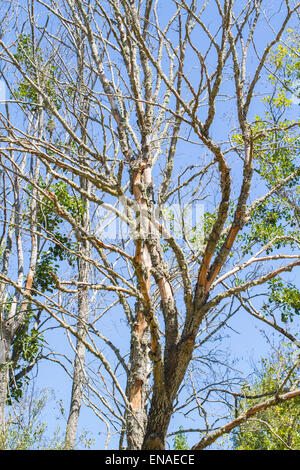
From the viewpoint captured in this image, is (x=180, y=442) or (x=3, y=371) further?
(x=180, y=442)

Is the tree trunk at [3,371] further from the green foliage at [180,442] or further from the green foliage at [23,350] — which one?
the green foliage at [180,442]

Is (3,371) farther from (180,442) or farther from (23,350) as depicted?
(180,442)

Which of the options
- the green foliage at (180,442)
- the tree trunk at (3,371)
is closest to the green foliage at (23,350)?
the tree trunk at (3,371)

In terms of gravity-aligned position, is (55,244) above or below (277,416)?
above

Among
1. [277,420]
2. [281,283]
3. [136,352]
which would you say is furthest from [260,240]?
[136,352]

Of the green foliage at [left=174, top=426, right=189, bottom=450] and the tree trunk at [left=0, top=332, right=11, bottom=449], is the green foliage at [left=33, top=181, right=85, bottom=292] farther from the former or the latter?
the green foliage at [left=174, top=426, right=189, bottom=450]

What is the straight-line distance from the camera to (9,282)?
4996mm

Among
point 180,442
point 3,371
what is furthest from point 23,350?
point 180,442

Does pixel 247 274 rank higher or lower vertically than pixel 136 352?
higher

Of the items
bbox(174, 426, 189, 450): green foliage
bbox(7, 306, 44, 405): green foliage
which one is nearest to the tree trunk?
bbox(7, 306, 44, 405): green foliage
